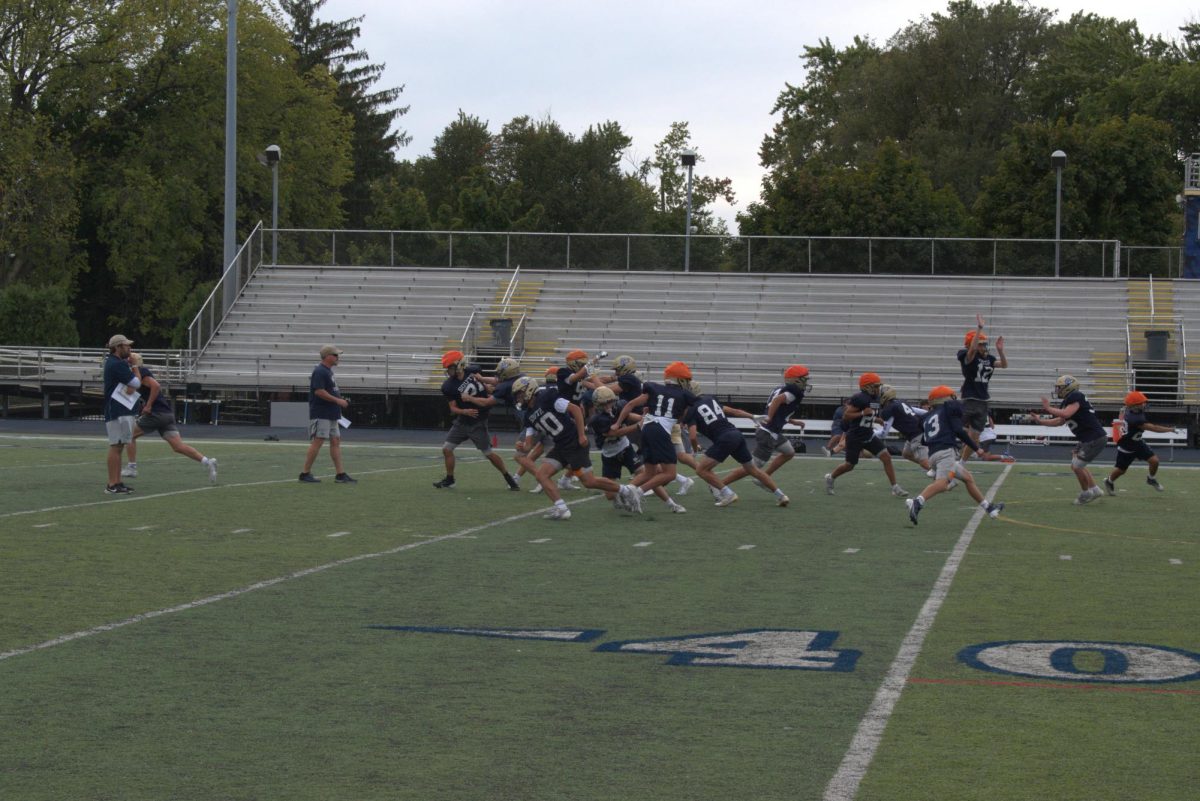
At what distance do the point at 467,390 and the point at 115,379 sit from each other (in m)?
3.88

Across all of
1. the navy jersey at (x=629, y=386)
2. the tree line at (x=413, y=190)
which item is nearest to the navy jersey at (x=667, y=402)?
the navy jersey at (x=629, y=386)

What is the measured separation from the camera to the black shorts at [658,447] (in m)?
15.2

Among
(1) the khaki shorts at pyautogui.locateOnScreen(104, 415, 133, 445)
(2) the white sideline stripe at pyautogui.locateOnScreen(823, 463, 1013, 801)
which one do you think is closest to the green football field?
(2) the white sideline stripe at pyautogui.locateOnScreen(823, 463, 1013, 801)

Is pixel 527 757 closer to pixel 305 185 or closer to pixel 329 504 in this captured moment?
pixel 329 504

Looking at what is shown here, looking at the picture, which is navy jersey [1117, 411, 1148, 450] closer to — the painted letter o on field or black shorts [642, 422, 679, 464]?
black shorts [642, 422, 679, 464]

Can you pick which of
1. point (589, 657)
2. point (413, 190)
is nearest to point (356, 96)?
point (413, 190)

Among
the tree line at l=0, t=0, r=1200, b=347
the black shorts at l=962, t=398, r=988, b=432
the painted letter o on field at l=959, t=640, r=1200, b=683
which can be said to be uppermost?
the tree line at l=0, t=0, r=1200, b=347

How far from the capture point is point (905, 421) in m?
18.8

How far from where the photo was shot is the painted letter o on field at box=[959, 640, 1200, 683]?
7.66m

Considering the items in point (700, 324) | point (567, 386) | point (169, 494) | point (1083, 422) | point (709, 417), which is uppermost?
point (700, 324)

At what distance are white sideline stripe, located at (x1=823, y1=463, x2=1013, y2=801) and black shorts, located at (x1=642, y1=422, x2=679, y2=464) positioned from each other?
13.9 feet

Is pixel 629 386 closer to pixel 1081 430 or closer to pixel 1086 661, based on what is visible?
pixel 1081 430

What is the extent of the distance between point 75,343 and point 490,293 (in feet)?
43.1

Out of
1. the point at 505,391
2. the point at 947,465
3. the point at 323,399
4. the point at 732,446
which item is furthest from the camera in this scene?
the point at 323,399
